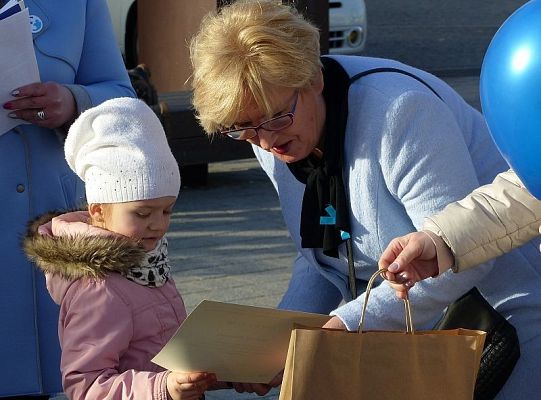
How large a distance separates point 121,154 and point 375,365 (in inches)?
35.1

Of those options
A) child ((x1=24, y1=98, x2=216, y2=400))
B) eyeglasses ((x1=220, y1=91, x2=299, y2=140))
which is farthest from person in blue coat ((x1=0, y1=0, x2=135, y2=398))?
eyeglasses ((x1=220, y1=91, x2=299, y2=140))

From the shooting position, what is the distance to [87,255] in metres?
2.96

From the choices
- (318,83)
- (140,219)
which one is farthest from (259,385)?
(318,83)

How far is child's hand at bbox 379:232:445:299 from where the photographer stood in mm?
2785

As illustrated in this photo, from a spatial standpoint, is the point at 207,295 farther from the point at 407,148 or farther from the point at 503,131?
the point at 503,131

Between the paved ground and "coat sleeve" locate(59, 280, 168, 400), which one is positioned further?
the paved ground

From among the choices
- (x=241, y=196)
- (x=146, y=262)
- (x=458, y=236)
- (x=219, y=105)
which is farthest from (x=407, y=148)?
(x=241, y=196)

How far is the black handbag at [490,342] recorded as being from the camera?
2.96m

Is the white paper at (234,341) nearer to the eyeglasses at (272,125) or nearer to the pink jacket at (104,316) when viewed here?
the pink jacket at (104,316)

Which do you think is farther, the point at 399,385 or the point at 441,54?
the point at 441,54

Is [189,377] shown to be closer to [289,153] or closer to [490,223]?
[289,153]

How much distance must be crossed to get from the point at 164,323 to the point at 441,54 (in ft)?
55.2

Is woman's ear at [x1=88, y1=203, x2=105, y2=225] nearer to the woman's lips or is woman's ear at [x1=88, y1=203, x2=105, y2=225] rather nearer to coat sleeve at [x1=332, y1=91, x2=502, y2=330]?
the woman's lips

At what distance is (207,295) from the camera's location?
634 centimetres
